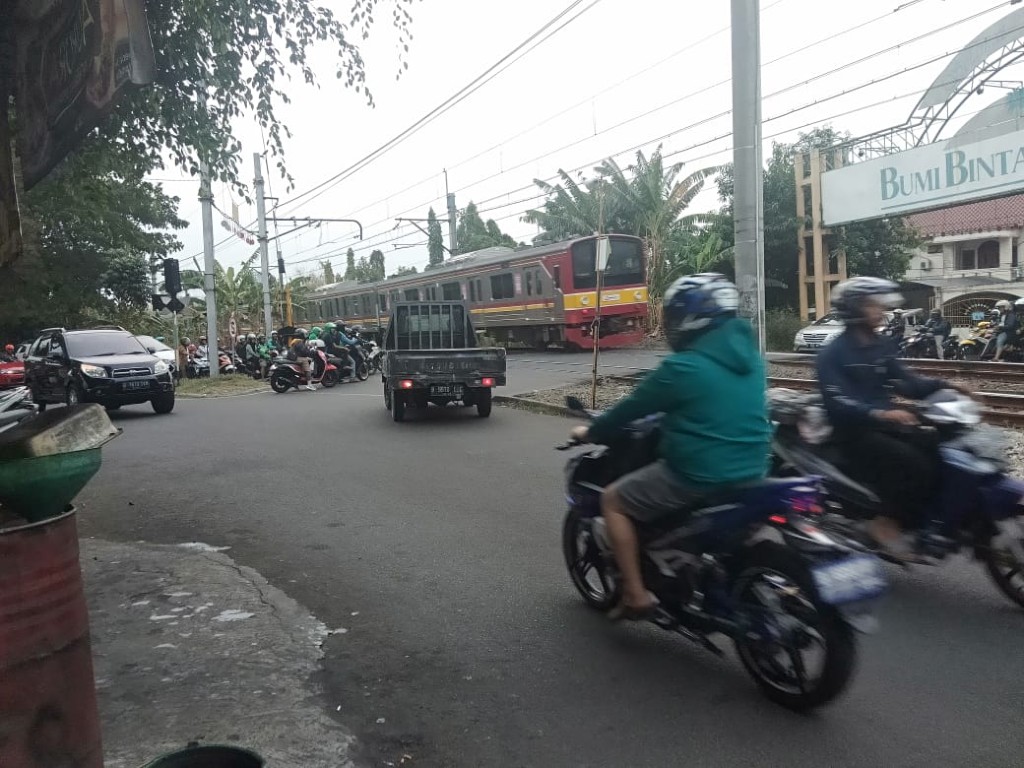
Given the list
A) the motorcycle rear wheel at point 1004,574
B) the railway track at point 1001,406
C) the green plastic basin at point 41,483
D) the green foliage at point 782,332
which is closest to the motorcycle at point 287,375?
the railway track at point 1001,406

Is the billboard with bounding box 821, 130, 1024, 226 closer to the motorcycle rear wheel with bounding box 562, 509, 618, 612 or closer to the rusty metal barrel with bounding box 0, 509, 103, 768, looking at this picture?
the motorcycle rear wheel with bounding box 562, 509, 618, 612

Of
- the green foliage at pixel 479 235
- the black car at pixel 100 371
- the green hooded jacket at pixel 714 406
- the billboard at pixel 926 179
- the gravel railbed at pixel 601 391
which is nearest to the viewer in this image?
the green hooded jacket at pixel 714 406

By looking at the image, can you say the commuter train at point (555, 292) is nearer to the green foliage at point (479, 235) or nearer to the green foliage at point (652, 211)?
the green foliage at point (652, 211)

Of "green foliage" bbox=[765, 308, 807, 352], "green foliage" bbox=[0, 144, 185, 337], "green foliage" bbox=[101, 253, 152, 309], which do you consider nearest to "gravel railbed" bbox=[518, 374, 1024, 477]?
"green foliage" bbox=[765, 308, 807, 352]

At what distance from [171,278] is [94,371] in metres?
5.56

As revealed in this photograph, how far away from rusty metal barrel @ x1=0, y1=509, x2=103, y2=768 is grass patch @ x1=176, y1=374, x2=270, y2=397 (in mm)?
17601

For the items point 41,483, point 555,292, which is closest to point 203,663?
point 41,483

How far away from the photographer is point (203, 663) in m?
3.83

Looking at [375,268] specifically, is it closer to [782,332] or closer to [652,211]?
[652,211]

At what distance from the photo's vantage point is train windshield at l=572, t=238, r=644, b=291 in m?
23.0

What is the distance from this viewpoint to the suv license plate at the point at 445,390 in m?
11.7

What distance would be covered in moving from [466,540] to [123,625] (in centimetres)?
231

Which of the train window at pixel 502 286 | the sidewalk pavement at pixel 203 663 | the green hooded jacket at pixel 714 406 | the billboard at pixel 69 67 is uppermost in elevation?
the billboard at pixel 69 67

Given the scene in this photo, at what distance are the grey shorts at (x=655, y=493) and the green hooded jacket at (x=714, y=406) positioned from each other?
51 mm
